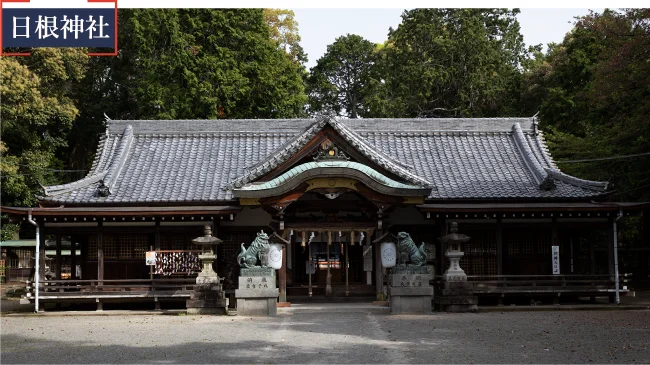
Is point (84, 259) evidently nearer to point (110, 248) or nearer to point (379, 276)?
point (110, 248)

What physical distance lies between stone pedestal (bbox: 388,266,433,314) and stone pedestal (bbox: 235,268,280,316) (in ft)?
10.0

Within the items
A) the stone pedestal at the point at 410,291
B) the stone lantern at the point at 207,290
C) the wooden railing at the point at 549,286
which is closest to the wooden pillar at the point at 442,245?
the wooden railing at the point at 549,286

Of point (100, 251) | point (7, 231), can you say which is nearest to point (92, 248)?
point (100, 251)

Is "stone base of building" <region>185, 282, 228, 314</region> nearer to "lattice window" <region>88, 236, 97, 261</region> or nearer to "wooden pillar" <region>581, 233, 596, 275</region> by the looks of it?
"lattice window" <region>88, 236, 97, 261</region>

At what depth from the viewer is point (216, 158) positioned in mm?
26188

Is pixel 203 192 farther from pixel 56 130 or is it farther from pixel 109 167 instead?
pixel 56 130

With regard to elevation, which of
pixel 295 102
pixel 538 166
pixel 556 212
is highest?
pixel 295 102

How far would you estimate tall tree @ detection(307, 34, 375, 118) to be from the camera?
5531 centimetres

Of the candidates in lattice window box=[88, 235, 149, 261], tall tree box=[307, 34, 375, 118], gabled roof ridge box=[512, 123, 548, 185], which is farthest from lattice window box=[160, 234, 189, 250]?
tall tree box=[307, 34, 375, 118]

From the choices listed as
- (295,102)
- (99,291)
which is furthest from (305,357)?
(295,102)

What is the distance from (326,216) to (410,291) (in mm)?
4049

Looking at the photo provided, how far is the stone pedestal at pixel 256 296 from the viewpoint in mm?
20016

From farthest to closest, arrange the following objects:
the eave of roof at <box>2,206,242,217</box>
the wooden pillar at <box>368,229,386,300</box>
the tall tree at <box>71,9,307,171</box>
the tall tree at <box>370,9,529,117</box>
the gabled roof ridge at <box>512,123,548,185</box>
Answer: the tall tree at <box>370,9,529,117</box>
the tall tree at <box>71,9,307,171</box>
the gabled roof ridge at <box>512,123,548,185</box>
the wooden pillar at <box>368,229,386,300</box>
the eave of roof at <box>2,206,242,217</box>

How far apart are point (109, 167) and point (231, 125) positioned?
4654 millimetres
